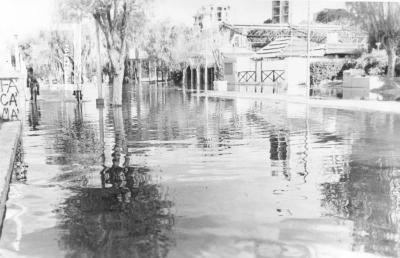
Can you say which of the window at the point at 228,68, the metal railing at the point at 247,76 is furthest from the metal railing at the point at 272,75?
the window at the point at 228,68

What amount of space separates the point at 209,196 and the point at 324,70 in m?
39.2

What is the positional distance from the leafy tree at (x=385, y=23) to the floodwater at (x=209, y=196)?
903 inches

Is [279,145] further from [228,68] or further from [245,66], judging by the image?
[228,68]

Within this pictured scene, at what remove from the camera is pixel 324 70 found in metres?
44.4

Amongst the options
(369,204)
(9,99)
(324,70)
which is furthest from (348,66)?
(369,204)

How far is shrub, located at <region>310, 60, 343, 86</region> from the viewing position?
144 feet

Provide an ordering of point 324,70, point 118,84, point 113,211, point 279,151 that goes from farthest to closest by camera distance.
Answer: point 324,70
point 118,84
point 279,151
point 113,211

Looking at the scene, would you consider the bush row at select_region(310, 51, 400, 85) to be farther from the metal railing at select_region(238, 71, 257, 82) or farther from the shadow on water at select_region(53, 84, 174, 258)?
the shadow on water at select_region(53, 84, 174, 258)

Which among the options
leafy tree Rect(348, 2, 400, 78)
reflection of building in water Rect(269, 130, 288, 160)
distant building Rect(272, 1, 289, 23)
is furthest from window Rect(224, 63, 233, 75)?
distant building Rect(272, 1, 289, 23)

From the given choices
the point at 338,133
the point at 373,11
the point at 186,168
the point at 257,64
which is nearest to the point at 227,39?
the point at 257,64

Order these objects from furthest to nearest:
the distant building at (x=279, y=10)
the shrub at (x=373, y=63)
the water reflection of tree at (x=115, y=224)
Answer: the distant building at (x=279, y=10), the shrub at (x=373, y=63), the water reflection of tree at (x=115, y=224)

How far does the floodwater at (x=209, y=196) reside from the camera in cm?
500

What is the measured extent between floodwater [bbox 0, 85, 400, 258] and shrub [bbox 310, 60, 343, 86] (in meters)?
30.7

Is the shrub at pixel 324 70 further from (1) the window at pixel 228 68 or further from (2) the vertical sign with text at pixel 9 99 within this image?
(2) the vertical sign with text at pixel 9 99
